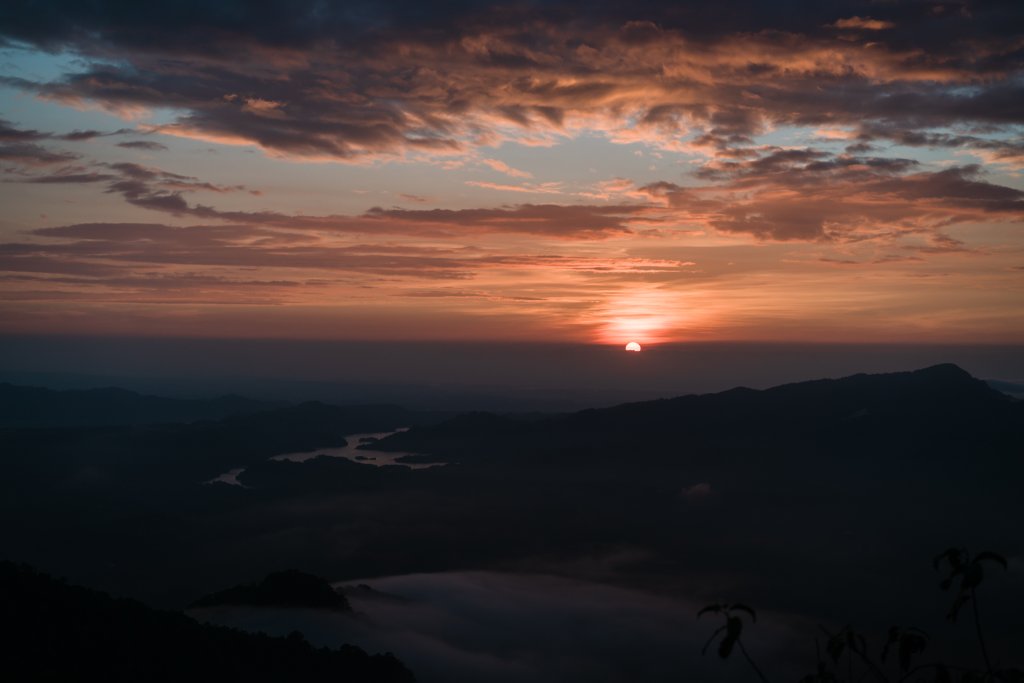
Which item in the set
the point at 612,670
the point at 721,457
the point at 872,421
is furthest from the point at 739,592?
the point at 872,421

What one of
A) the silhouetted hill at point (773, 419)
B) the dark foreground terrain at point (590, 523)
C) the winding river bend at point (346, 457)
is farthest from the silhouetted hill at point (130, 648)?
the silhouetted hill at point (773, 419)

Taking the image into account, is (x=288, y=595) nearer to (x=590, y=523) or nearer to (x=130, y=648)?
(x=130, y=648)

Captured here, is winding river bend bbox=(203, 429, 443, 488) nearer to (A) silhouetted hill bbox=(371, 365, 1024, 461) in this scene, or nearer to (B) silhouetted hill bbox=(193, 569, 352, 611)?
(A) silhouetted hill bbox=(371, 365, 1024, 461)

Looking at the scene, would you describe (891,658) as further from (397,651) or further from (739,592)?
(397,651)

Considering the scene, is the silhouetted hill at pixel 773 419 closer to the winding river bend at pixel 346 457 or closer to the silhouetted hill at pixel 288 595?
the winding river bend at pixel 346 457

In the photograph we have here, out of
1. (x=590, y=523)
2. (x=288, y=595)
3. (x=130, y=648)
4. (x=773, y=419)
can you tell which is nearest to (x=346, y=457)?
(x=590, y=523)
